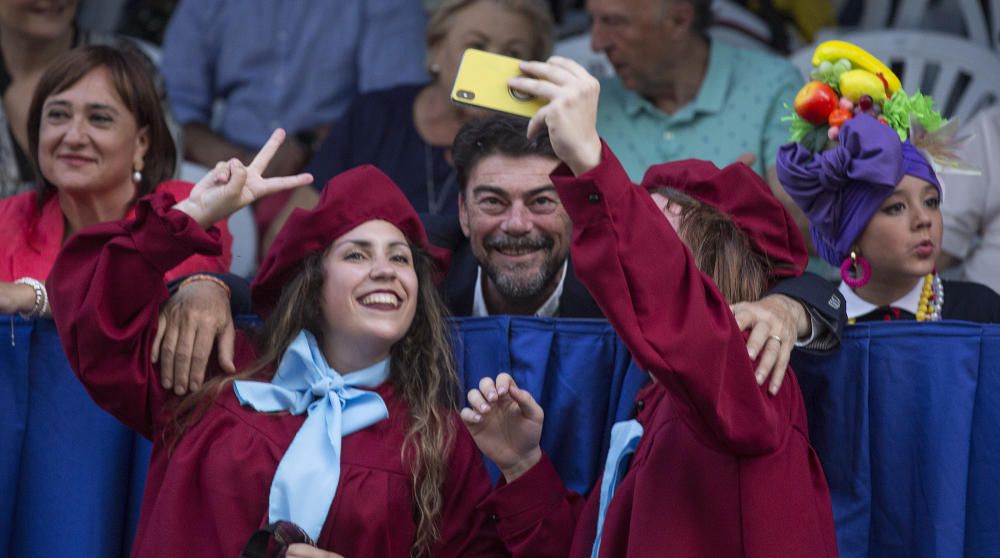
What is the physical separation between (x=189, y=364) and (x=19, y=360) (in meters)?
0.51

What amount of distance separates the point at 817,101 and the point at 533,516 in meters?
1.13

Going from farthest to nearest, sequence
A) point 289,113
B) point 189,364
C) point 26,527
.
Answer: point 289,113
point 26,527
point 189,364

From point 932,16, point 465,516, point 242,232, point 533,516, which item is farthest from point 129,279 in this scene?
point 932,16

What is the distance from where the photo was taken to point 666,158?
5016 millimetres

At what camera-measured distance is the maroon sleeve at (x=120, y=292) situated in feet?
9.94

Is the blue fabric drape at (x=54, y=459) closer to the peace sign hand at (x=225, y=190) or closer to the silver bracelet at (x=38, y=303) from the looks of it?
the silver bracelet at (x=38, y=303)

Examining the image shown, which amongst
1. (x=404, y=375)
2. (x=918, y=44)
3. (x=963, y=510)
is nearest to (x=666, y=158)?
(x=918, y=44)

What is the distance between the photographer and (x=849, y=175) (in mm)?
3316

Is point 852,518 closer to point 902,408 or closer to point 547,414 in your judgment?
point 902,408

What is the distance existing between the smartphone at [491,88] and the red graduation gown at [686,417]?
0.13 metres

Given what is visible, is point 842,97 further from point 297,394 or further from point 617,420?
point 297,394

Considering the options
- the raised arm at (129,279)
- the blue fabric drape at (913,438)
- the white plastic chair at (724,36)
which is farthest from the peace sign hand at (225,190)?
the white plastic chair at (724,36)

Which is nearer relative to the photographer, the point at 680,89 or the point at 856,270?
the point at 856,270

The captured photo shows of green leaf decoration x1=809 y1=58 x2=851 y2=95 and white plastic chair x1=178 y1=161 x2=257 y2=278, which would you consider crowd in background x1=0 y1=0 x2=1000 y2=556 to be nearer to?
green leaf decoration x1=809 y1=58 x2=851 y2=95
